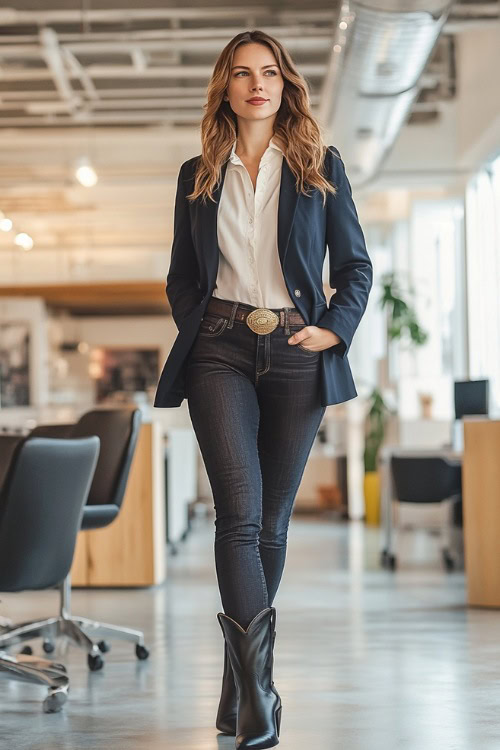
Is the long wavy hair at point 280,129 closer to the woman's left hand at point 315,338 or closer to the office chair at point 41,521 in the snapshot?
the woman's left hand at point 315,338

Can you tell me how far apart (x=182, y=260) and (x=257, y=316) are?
1.00ft

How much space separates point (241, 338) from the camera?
242cm

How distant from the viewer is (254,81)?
2.46 metres

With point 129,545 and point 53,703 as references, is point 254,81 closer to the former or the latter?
point 53,703

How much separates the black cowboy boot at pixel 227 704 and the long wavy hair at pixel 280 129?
43.1 inches

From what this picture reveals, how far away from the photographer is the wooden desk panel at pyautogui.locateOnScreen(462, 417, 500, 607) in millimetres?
5129

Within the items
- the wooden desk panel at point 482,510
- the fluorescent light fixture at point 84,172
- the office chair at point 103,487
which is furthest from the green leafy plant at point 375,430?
the office chair at point 103,487

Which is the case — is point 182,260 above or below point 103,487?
above

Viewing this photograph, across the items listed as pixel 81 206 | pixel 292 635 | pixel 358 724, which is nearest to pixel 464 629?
pixel 292 635

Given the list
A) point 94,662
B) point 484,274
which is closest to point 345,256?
point 94,662

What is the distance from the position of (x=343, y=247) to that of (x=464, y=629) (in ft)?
8.10

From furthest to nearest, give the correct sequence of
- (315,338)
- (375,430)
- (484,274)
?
(375,430), (484,274), (315,338)

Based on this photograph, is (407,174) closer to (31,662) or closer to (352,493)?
(352,493)

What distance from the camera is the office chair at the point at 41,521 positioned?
3.13 m
